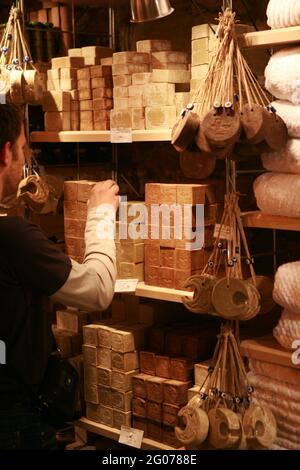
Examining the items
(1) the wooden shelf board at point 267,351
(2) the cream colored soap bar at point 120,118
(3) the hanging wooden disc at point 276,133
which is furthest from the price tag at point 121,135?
(1) the wooden shelf board at point 267,351

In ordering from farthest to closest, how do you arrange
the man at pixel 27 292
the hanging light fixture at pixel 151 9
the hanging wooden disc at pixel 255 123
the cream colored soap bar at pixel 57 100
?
the cream colored soap bar at pixel 57 100
the hanging light fixture at pixel 151 9
the hanging wooden disc at pixel 255 123
the man at pixel 27 292

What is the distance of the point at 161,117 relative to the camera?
304 centimetres

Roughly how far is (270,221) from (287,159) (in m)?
0.23

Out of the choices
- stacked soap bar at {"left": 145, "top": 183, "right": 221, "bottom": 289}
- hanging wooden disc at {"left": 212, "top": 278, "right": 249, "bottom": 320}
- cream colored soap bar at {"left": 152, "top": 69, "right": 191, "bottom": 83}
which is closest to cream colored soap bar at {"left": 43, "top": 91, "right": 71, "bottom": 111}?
cream colored soap bar at {"left": 152, "top": 69, "right": 191, "bottom": 83}

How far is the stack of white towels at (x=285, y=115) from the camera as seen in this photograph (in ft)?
8.45

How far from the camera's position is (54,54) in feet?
12.7

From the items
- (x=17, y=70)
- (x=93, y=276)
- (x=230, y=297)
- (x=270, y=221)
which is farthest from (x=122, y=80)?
(x=93, y=276)

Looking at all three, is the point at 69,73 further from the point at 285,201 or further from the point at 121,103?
the point at 285,201

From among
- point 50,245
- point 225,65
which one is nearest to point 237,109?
point 225,65

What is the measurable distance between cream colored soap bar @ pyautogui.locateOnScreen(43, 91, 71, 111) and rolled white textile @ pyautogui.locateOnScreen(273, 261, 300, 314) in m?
1.35

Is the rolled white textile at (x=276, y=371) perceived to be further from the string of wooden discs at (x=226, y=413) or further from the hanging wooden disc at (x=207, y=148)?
the hanging wooden disc at (x=207, y=148)

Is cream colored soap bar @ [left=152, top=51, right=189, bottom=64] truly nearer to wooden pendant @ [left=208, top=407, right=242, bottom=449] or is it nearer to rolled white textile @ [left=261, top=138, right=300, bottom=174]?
rolled white textile @ [left=261, top=138, right=300, bottom=174]

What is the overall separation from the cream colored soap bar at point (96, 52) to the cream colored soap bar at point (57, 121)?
309 millimetres
